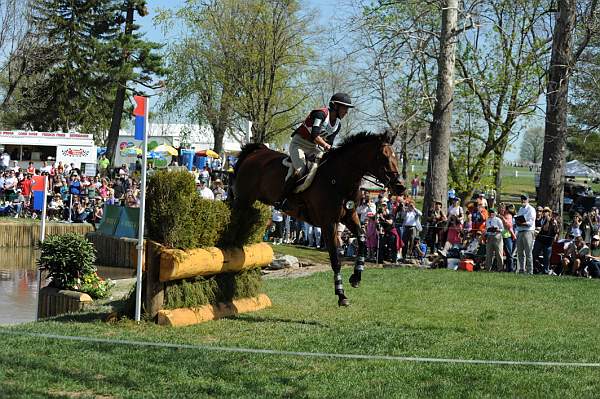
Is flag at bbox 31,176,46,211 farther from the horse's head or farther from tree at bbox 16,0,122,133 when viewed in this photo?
tree at bbox 16,0,122,133

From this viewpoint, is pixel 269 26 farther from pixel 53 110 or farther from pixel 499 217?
pixel 499 217

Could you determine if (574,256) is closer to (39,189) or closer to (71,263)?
(71,263)

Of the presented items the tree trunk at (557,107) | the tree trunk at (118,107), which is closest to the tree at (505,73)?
the tree trunk at (557,107)

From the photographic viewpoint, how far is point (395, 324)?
10.8 metres

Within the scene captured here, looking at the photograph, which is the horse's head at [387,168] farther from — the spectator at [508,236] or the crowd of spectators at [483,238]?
the spectator at [508,236]

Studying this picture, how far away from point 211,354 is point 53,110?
51.9 m

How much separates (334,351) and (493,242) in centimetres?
1179

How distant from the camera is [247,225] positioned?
12.3 m

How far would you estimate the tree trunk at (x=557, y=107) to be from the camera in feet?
74.3

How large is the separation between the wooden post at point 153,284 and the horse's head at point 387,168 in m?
3.41

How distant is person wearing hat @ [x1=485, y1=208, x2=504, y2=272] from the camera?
19516mm

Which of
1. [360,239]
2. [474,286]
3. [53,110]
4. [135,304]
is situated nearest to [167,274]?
[135,304]

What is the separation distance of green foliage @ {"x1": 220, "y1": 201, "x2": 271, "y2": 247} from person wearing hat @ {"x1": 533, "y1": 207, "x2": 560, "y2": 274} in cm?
950

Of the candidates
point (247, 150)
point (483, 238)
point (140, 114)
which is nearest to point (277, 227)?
point (483, 238)
